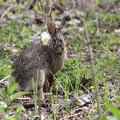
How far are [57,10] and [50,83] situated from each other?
5685 mm

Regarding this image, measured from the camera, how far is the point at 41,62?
6477 mm

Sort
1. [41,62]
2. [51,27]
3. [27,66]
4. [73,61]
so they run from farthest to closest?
[73,61]
[51,27]
[41,62]
[27,66]

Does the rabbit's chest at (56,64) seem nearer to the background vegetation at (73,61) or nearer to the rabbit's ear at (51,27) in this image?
the background vegetation at (73,61)

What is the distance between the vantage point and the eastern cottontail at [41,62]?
20.7 ft

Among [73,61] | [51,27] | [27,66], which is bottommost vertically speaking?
[73,61]

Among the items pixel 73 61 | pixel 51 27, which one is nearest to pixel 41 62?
pixel 51 27

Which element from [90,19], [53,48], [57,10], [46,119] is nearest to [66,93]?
[46,119]

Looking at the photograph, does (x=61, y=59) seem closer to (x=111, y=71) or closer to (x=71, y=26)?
(x=111, y=71)

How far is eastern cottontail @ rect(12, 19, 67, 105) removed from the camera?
6.30 m

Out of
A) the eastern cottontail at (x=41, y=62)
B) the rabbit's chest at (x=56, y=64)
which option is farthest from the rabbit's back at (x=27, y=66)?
the rabbit's chest at (x=56, y=64)

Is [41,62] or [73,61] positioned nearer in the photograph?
[41,62]

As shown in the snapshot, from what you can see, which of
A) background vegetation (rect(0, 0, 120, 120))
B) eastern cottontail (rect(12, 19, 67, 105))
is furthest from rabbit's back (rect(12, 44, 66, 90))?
background vegetation (rect(0, 0, 120, 120))

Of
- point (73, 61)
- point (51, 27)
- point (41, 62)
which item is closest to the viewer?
point (41, 62)

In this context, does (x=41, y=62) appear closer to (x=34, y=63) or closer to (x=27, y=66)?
(x=34, y=63)
